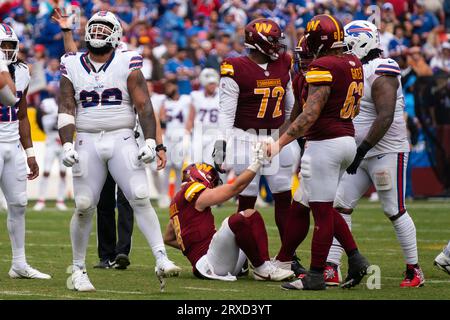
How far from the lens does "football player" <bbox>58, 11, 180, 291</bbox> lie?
7.09 metres

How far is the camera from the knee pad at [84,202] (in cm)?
705

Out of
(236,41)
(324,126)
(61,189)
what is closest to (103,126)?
(324,126)

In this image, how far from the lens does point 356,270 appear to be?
7246 millimetres

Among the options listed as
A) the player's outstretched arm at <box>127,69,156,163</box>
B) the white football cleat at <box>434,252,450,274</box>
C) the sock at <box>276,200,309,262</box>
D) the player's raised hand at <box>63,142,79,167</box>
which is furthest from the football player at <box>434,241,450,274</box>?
the player's raised hand at <box>63,142,79,167</box>

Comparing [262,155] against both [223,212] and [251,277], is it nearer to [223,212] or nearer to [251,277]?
[251,277]

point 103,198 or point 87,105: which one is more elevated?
point 87,105

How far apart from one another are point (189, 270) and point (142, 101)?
2.02 m

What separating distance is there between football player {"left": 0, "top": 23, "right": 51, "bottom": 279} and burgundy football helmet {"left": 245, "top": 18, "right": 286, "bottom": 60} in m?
1.78

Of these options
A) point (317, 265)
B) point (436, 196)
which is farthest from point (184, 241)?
point (436, 196)

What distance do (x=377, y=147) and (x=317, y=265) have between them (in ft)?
3.59

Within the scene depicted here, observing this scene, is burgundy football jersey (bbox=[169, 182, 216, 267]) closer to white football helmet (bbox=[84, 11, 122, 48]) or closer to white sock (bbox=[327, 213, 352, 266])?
white sock (bbox=[327, 213, 352, 266])

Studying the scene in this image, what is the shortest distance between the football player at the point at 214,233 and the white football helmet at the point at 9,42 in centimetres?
162

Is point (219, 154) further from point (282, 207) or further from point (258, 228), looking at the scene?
point (258, 228)

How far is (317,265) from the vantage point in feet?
23.2
